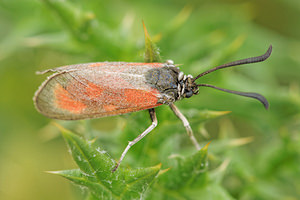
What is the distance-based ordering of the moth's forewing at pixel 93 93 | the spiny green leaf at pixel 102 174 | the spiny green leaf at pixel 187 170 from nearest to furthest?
the spiny green leaf at pixel 102 174 < the spiny green leaf at pixel 187 170 < the moth's forewing at pixel 93 93

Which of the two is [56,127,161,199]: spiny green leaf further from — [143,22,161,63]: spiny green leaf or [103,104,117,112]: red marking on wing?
[143,22,161,63]: spiny green leaf

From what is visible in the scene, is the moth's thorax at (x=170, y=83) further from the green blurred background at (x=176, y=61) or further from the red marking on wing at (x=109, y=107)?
the red marking on wing at (x=109, y=107)

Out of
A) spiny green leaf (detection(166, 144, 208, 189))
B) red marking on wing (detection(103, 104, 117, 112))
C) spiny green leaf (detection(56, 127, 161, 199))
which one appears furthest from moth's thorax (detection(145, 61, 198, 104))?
spiny green leaf (detection(56, 127, 161, 199))

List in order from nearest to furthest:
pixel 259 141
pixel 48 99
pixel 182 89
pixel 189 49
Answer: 1. pixel 48 99
2. pixel 182 89
3. pixel 189 49
4. pixel 259 141

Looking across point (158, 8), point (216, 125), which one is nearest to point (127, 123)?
point (216, 125)

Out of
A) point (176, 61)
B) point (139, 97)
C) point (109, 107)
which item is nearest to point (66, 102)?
point (109, 107)

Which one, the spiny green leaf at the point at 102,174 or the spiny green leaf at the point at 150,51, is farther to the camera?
the spiny green leaf at the point at 150,51

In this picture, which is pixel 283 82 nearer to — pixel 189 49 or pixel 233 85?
pixel 233 85

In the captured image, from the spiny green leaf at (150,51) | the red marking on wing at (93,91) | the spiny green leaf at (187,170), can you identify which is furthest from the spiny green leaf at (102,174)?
the spiny green leaf at (150,51)

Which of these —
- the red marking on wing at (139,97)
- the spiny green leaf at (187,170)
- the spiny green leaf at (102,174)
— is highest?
the red marking on wing at (139,97)
